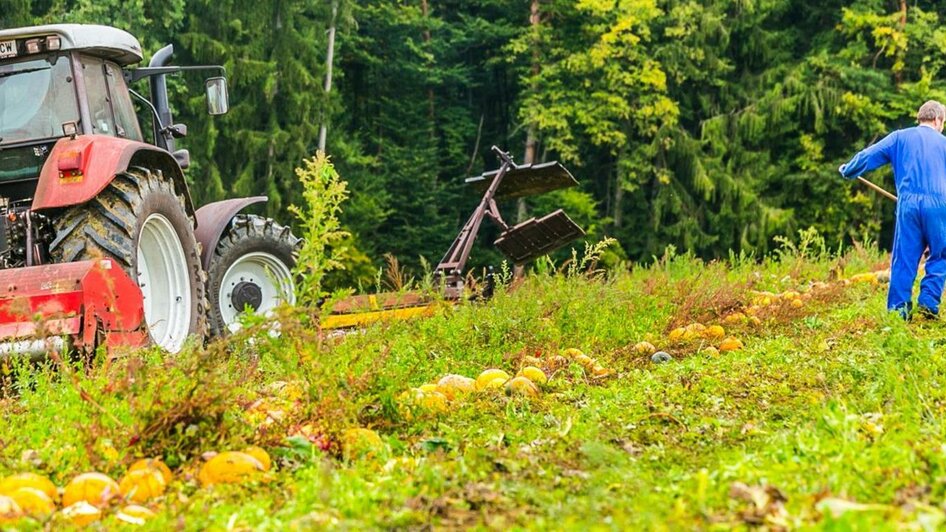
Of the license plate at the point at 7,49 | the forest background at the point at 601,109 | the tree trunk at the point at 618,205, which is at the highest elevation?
the license plate at the point at 7,49

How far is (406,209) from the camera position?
29.5m

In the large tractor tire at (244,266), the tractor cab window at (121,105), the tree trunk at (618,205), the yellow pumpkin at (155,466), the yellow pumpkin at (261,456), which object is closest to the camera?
the yellow pumpkin at (155,466)

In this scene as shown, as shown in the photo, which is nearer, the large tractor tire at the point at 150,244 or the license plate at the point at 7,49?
the large tractor tire at the point at 150,244

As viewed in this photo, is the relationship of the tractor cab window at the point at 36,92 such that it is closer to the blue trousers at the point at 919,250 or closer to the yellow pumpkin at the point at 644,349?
the yellow pumpkin at the point at 644,349

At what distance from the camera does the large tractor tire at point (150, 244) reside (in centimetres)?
596

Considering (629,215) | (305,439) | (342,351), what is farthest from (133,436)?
(629,215)

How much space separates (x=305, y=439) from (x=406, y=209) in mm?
26186

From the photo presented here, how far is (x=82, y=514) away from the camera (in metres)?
2.74

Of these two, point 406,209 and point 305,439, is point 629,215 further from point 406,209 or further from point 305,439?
point 305,439

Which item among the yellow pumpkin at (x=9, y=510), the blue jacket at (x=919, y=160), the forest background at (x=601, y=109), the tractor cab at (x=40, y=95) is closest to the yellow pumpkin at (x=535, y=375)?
the yellow pumpkin at (x=9, y=510)

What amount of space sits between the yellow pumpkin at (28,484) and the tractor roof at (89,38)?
4415 millimetres

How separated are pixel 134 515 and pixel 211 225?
5.33 meters

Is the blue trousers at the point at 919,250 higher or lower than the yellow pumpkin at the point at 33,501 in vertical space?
lower

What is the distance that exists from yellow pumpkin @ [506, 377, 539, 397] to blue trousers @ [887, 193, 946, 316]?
12.4ft
